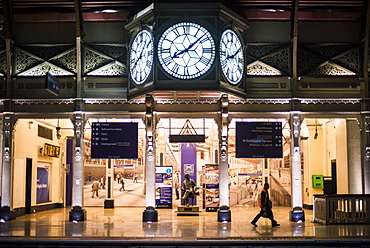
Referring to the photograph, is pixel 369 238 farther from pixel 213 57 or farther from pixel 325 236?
pixel 213 57

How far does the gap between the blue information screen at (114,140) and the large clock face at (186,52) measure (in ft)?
10.3

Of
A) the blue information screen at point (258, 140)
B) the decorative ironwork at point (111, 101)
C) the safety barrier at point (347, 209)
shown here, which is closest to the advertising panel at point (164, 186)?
the decorative ironwork at point (111, 101)

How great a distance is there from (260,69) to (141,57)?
4.89 m

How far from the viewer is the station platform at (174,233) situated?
14172 mm

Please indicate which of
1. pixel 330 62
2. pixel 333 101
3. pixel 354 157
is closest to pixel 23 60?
pixel 330 62

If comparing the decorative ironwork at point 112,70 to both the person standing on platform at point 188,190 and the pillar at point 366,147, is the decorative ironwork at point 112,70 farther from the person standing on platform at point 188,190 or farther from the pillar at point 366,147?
the pillar at point 366,147

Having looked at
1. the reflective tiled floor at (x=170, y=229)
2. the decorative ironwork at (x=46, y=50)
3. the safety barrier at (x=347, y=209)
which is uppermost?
the decorative ironwork at (x=46, y=50)

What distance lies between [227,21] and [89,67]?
589 centimetres

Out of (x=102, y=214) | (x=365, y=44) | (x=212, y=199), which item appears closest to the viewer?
(x=365, y=44)

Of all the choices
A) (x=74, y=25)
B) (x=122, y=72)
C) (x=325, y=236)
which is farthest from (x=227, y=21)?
(x=325, y=236)

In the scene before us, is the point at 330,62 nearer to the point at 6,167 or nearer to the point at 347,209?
the point at 347,209

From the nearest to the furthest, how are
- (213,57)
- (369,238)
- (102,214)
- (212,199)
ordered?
(369,238), (213,57), (102,214), (212,199)

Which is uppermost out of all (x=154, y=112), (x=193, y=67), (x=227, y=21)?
(x=227, y=21)

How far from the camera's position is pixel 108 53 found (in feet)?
70.6
